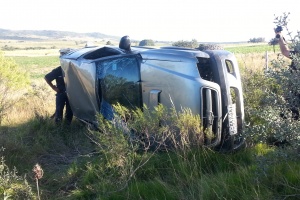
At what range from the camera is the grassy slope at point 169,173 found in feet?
10.4

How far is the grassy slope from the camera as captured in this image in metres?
3.17

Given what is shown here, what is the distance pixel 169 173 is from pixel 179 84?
41.8 inches

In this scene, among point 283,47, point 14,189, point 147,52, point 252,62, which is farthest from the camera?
point 252,62

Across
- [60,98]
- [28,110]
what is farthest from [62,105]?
[28,110]

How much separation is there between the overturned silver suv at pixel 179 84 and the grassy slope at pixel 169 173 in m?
0.37

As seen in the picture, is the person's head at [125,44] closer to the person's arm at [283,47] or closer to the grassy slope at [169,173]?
the grassy slope at [169,173]

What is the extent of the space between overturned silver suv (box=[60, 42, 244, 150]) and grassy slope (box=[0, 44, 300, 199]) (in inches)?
14.6

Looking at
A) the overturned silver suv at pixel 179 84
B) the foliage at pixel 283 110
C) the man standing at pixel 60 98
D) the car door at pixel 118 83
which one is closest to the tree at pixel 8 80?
the man standing at pixel 60 98

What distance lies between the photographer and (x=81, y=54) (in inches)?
241

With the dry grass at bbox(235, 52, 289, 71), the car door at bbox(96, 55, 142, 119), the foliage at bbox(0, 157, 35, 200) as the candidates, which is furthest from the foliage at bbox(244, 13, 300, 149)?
the foliage at bbox(0, 157, 35, 200)

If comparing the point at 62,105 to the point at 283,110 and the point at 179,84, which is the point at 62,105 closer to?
the point at 179,84

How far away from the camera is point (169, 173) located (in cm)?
390

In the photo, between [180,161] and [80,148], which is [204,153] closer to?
[180,161]

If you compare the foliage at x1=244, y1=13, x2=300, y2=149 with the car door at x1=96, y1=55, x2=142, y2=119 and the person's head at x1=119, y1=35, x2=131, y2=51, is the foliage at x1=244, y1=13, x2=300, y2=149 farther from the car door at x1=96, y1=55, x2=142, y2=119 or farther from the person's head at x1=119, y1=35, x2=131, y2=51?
the person's head at x1=119, y1=35, x2=131, y2=51
